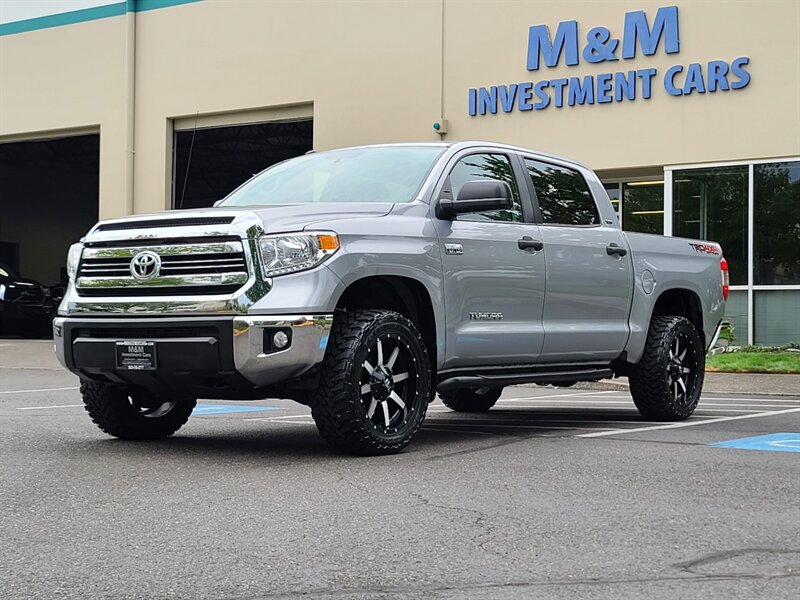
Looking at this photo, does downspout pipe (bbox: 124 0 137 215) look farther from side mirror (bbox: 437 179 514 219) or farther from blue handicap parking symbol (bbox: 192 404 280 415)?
side mirror (bbox: 437 179 514 219)

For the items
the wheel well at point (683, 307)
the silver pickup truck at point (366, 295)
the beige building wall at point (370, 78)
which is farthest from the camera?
the beige building wall at point (370, 78)

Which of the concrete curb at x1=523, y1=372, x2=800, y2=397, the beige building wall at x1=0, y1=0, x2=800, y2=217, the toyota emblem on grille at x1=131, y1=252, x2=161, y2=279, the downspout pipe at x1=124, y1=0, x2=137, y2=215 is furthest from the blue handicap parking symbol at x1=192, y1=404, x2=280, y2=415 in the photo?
the downspout pipe at x1=124, y1=0, x2=137, y2=215

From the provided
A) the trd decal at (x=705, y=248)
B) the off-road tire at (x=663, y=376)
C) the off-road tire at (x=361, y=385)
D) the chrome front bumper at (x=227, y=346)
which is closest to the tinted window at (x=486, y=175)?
the off-road tire at (x=361, y=385)

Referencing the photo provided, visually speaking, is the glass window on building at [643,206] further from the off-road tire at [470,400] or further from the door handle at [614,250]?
the door handle at [614,250]

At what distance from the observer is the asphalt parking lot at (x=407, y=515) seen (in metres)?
4.16

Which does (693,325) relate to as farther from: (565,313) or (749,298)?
(749,298)

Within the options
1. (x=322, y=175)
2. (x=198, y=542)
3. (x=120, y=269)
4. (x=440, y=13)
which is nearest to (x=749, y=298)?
(x=440, y=13)

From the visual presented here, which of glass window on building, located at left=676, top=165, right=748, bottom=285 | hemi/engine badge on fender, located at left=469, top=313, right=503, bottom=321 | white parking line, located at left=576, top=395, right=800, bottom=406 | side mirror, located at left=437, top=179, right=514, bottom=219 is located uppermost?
glass window on building, located at left=676, top=165, right=748, bottom=285

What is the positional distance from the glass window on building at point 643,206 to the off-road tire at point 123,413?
49.8ft

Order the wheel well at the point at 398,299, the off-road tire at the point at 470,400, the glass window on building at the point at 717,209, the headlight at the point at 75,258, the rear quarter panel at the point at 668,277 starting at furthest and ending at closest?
the glass window on building at the point at 717,209 → the off-road tire at the point at 470,400 → the rear quarter panel at the point at 668,277 → the headlight at the point at 75,258 → the wheel well at the point at 398,299

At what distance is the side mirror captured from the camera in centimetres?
761

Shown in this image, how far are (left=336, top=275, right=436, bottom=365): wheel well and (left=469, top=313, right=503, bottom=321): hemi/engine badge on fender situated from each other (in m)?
0.34

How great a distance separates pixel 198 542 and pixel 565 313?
14.8ft

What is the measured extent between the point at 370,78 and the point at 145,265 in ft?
60.1
